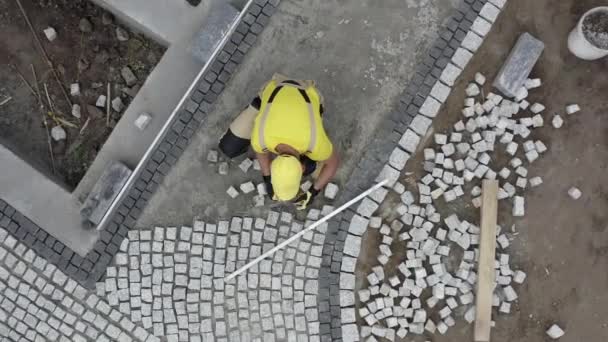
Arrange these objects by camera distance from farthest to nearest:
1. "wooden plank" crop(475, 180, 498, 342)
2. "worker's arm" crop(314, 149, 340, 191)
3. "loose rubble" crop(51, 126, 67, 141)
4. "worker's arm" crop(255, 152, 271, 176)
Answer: "loose rubble" crop(51, 126, 67, 141) → "wooden plank" crop(475, 180, 498, 342) → "worker's arm" crop(314, 149, 340, 191) → "worker's arm" crop(255, 152, 271, 176)

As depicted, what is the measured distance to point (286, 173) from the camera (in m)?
5.29

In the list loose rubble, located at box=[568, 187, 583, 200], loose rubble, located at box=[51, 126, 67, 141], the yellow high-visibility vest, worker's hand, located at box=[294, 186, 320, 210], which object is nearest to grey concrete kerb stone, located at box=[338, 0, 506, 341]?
worker's hand, located at box=[294, 186, 320, 210]

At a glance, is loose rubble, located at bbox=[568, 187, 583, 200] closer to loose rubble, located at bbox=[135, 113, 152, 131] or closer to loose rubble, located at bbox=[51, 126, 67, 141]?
loose rubble, located at bbox=[135, 113, 152, 131]

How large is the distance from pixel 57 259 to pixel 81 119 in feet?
6.24

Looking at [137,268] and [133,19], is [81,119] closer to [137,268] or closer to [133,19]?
[133,19]

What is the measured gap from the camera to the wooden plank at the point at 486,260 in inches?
264

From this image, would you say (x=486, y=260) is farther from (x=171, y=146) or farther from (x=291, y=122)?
(x=171, y=146)

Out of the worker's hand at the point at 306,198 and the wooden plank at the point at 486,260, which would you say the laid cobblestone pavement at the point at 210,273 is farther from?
the wooden plank at the point at 486,260

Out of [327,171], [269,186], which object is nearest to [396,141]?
[327,171]

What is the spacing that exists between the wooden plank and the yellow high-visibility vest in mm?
2302

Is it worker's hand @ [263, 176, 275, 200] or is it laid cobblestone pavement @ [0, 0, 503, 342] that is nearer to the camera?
worker's hand @ [263, 176, 275, 200]

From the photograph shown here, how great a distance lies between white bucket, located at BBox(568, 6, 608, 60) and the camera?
654 cm

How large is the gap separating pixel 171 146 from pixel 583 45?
5.14m

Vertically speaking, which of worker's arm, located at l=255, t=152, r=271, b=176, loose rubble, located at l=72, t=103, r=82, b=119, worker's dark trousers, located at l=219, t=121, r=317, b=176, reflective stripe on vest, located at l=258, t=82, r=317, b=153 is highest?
reflective stripe on vest, located at l=258, t=82, r=317, b=153
